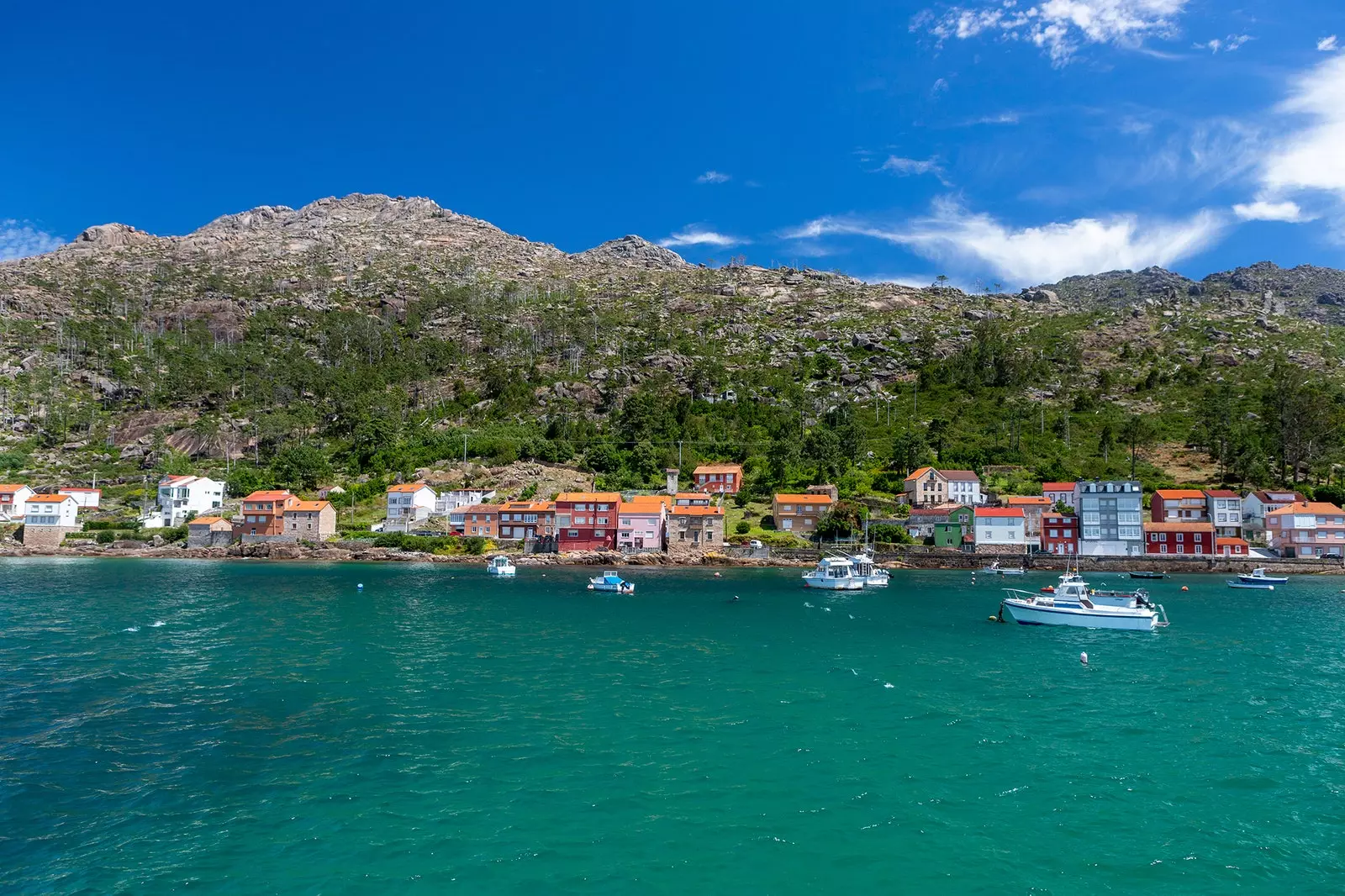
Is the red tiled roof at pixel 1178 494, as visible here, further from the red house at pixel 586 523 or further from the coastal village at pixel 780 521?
the red house at pixel 586 523

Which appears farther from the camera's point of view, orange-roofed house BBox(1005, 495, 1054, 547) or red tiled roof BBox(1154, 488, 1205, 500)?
red tiled roof BBox(1154, 488, 1205, 500)

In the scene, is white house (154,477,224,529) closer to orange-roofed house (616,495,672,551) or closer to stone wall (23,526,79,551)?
stone wall (23,526,79,551)

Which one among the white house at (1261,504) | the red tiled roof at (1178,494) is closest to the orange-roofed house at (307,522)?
the red tiled roof at (1178,494)

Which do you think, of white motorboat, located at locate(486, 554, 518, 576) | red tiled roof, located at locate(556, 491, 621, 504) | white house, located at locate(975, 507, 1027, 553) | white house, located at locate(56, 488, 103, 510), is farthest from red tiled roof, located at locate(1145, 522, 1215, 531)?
white house, located at locate(56, 488, 103, 510)

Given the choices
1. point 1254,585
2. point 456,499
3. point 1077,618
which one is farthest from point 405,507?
point 1254,585

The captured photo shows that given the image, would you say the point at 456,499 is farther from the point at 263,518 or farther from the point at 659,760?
the point at 659,760

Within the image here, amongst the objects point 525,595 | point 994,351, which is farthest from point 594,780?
point 994,351
